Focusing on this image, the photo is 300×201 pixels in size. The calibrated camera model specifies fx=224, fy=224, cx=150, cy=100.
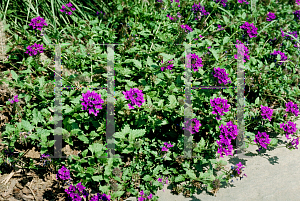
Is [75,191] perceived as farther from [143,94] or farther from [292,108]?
[292,108]

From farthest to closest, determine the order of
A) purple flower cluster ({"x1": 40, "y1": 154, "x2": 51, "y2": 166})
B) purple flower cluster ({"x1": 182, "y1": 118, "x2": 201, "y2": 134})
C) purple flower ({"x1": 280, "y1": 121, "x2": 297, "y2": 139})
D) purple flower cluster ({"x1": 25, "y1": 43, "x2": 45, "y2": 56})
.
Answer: purple flower cluster ({"x1": 25, "y1": 43, "x2": 45, "y2": 56})
purple flower ({"x1": 280, "y1": 121, "x2": 297, "y2": 139})
purple flower cluster ({"x1": 182, "y1": 118, "x2": 201, "y2": 134})
purple flower cluster ({"x1": 40, "y1": 154, "x2": 51, "y2": 166})

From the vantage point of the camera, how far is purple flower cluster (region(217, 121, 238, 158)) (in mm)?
2469

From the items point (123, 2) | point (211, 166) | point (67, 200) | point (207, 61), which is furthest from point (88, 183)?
point (123, 2)

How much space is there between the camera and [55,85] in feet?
9.27

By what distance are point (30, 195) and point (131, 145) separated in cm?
127

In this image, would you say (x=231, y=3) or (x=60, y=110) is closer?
(x=60, y=110)

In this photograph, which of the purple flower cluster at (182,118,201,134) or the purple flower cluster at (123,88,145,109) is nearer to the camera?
the purple flower cluster at (123,88,145,109)

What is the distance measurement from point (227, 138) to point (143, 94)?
105 cm

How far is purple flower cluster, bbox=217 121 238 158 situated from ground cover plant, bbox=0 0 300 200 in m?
0.01

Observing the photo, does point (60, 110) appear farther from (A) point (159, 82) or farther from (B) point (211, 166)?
(B) point (211, 166)

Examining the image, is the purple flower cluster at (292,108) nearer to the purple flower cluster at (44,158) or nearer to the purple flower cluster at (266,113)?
the purple flower cluster at (266,113)

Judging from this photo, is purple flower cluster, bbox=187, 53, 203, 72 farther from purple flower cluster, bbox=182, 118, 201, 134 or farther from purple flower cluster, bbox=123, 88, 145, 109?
purple flower cluster, bbox=123, 88, 145, 109

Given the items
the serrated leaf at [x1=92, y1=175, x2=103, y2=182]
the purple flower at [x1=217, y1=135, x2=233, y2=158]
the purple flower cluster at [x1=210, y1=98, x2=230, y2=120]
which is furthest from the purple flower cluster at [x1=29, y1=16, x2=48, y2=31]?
the purple flower at [x1=217, y1=135, x2=233, y2=158]

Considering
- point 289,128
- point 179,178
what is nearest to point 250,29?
point 289,128
